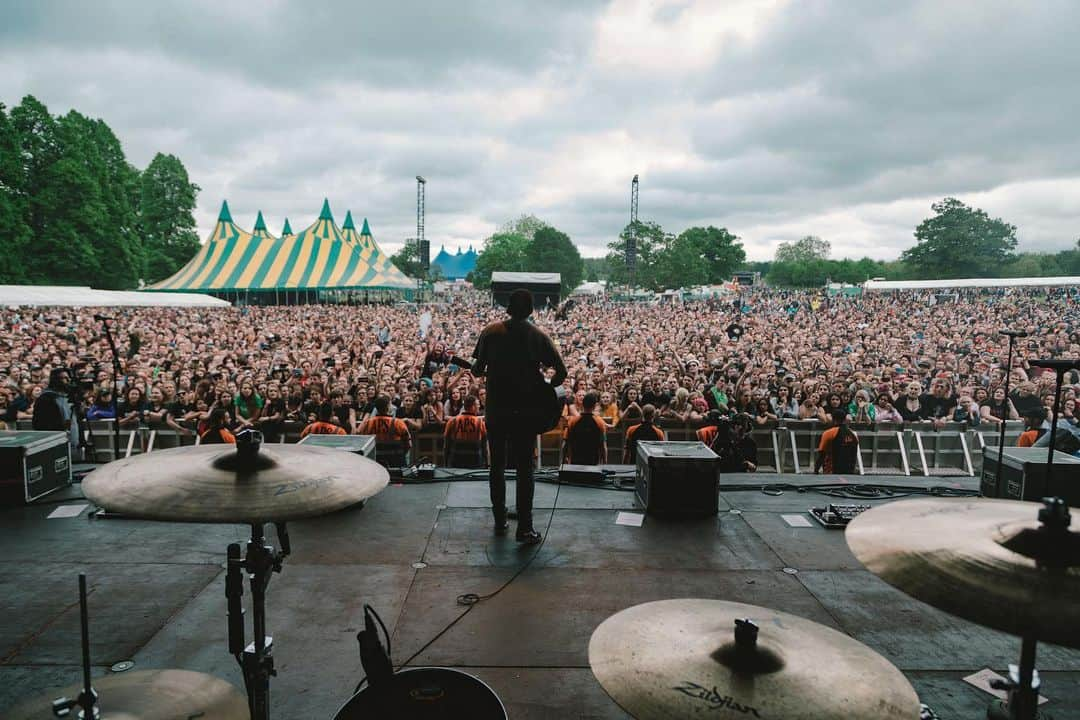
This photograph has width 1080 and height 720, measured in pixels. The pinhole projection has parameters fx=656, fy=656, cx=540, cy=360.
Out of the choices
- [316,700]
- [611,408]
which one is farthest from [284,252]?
[316,700]

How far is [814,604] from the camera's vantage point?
343 centimetres

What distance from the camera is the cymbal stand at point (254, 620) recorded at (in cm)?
211

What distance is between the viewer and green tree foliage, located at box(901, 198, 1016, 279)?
6531 cm

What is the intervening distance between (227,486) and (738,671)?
1562 millimetres

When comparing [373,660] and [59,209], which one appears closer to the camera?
[373,660]

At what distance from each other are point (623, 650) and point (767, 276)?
129 m

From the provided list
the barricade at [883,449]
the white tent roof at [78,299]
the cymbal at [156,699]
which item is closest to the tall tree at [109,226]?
the white tent roof at [78,299]

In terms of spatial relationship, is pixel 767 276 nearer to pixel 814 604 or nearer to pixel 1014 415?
pixel 1014 415

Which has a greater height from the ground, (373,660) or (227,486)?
(227,486)

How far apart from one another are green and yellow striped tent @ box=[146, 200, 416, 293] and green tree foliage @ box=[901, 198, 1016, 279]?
56.6m

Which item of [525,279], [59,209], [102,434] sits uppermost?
[59,209]

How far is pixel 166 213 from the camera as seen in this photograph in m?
50.0

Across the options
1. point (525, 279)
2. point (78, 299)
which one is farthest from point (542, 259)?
point (78, 299)

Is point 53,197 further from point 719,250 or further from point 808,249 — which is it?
point 808,249
